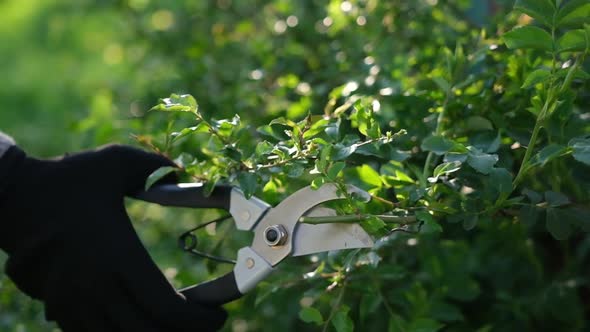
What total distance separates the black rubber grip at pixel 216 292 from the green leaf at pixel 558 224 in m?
0.44

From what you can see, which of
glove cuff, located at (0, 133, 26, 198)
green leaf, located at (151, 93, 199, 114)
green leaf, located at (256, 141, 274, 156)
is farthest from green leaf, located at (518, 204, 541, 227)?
glove cuff, located at (0, 133, 26, 198)

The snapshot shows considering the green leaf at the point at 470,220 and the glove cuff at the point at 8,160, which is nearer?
the green leaf at the point at 470,220

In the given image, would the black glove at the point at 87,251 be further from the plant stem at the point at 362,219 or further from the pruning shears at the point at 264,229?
the plant stem at the point at 362,219

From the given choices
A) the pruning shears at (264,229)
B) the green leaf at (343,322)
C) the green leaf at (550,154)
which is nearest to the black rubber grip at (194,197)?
the pruning shears at (264,229)

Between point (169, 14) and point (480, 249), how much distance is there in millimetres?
1462

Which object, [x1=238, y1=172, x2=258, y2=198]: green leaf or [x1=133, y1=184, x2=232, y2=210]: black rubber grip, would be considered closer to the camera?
[x1=238, y1=172, x2=258, y2=198]: green leaf

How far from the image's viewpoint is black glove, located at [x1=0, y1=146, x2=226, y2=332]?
1312mm

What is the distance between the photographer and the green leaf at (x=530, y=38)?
1.13m

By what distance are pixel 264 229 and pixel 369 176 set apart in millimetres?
168

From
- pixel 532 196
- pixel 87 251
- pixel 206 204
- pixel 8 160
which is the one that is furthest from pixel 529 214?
pixel 8 160

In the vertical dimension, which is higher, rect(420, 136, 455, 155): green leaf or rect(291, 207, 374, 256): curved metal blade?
rect(420, 136, 455, 155): green leaf

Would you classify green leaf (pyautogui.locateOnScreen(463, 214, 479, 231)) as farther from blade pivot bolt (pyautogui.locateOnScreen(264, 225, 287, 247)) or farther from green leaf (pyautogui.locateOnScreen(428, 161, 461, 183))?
blade pivot bolt (pyautogui.locateOnScreen(264, 225, 287, 247))

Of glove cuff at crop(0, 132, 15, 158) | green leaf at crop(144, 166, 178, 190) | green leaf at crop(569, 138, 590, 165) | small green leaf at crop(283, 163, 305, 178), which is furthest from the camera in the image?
glove cuff at crop(0, 132, 15, 158)

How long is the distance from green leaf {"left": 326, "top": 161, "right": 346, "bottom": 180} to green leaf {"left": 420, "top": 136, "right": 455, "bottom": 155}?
14 cm
